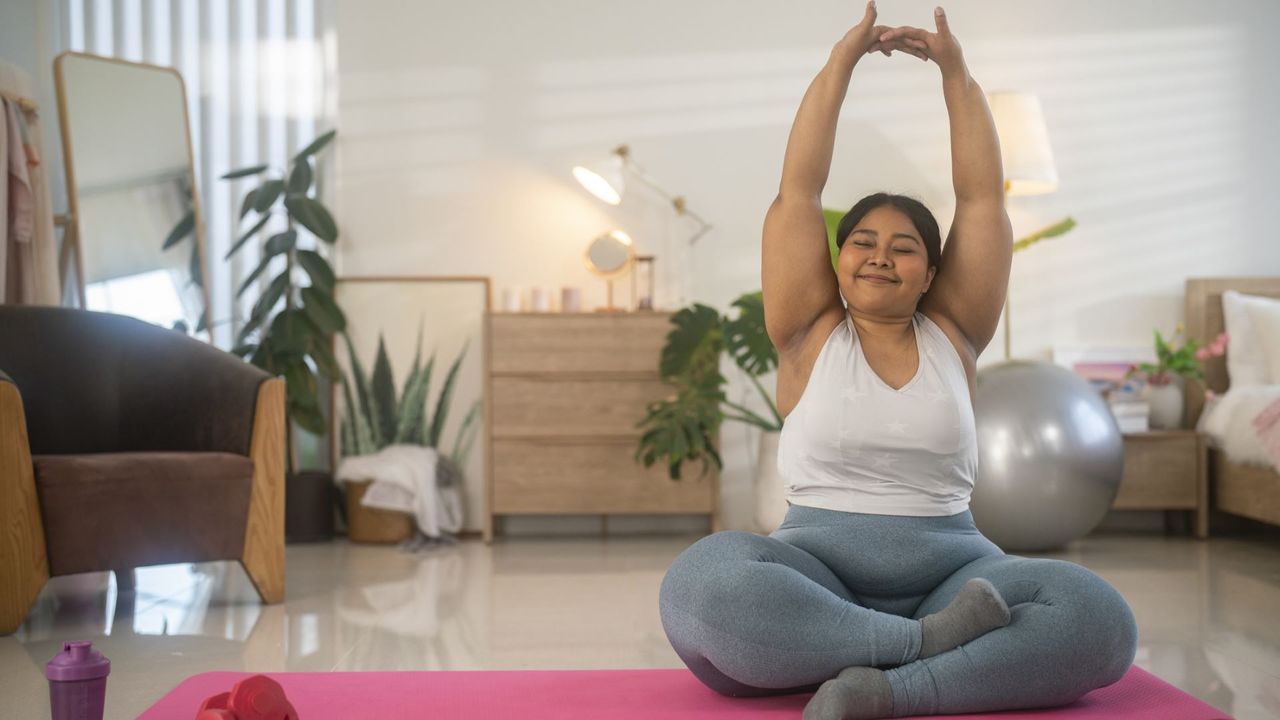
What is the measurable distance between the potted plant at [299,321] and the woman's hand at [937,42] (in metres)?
3.45

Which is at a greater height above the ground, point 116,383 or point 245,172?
point 245,172

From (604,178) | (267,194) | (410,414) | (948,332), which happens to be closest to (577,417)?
(410,414)

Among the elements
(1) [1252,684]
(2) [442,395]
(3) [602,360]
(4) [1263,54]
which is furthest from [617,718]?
(4) [1263,54]

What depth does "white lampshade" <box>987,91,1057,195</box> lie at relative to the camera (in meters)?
5.01

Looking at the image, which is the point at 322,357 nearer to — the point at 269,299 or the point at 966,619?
the point at 269,299

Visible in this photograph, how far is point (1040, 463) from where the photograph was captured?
13.6 feet

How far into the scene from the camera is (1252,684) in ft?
8.06

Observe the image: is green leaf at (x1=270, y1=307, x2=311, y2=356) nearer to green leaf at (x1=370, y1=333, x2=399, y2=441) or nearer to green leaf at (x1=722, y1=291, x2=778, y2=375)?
green leaf at (x1=370, y1=333, x2=399, y2=441)

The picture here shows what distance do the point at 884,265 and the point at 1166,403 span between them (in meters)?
3.54

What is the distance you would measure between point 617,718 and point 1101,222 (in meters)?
4.26

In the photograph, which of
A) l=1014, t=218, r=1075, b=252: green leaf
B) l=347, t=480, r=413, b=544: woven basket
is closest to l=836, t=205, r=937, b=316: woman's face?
l=1014, t=218, r=1075, b=252: green leaf

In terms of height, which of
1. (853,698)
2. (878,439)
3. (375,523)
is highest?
(878,439)

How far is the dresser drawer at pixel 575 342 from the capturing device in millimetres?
5027

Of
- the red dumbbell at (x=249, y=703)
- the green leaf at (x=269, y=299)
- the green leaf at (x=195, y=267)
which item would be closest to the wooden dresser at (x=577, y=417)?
the green leaf at (x=269, y=299)
